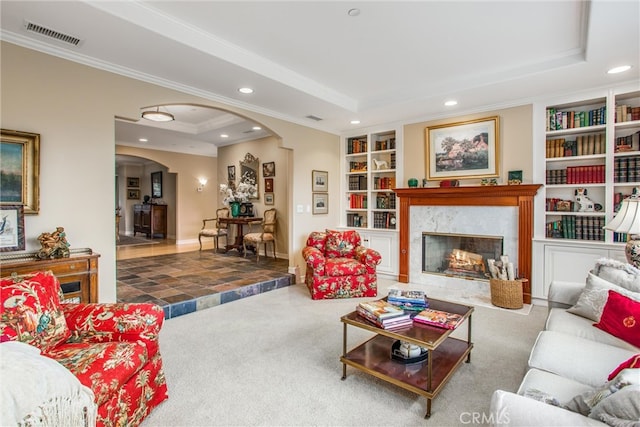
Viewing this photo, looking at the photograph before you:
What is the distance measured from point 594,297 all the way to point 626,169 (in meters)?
2.26

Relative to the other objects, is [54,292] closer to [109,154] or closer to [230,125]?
[109,154]

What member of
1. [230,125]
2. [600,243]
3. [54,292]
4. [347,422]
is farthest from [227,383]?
[230,125]

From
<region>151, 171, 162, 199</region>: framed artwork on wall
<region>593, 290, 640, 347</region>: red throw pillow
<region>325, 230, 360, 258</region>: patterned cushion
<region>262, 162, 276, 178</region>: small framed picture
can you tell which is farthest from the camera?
<region>151, 171, 162, 199</region>: framed artwork on wall

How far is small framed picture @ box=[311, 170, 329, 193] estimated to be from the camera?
18.1ft

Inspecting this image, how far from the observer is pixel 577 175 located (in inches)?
153

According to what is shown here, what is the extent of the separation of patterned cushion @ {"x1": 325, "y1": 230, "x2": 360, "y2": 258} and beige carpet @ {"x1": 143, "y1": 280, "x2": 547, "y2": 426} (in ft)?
4.19

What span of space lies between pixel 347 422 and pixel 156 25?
10.4 ft

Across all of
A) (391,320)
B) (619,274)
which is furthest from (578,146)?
(391,320)

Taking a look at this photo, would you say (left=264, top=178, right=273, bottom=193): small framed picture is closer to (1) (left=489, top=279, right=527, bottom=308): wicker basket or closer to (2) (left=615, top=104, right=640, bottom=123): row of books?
(1) (left=489, top=279, right=527, bottom=308): wicker basket

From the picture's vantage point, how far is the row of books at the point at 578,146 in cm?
380

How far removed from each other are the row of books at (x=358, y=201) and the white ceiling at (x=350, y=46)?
1873 mm

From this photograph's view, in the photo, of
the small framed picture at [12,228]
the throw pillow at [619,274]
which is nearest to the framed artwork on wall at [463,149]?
the throw pillow at [619,274]

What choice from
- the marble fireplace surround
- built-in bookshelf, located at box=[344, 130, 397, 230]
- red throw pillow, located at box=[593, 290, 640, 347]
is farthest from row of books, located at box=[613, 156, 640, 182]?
built-in bookshelf, located at box=[344, 130, 397, 230]

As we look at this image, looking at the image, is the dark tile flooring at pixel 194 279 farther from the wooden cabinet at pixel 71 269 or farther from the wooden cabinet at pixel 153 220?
the wooden cabinet at pixel 153 220
